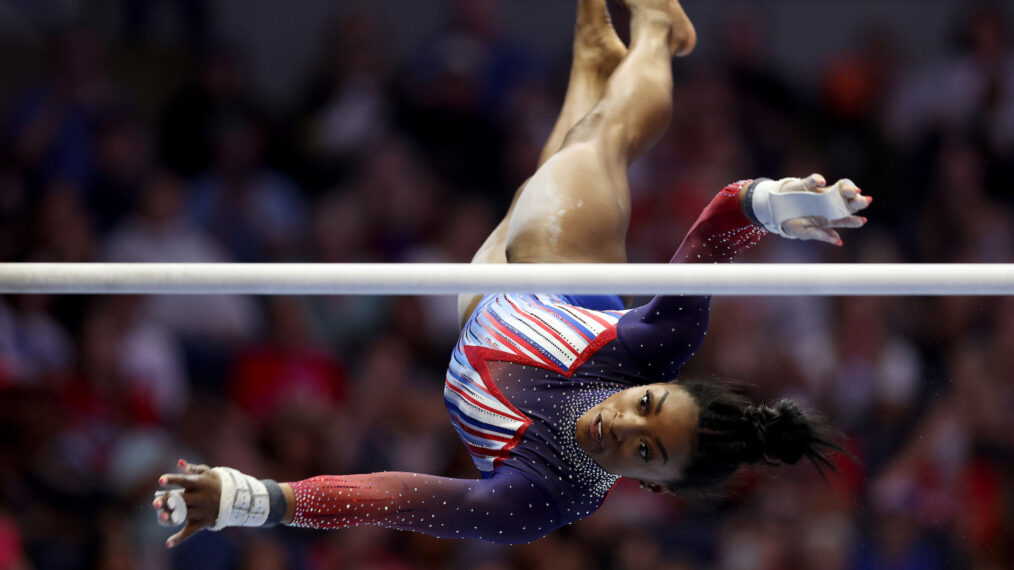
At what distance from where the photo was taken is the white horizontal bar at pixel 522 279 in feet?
7.46

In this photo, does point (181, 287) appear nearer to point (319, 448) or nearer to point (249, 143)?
point (319, 448)

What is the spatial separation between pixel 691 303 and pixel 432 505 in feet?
2.41

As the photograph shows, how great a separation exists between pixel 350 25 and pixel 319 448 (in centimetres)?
213

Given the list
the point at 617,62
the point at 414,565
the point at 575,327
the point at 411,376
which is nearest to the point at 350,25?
the point at 411,376

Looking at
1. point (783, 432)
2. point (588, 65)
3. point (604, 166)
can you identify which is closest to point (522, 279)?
point (783, 432)

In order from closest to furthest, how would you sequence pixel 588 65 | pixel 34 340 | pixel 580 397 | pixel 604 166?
pixel 580 397 → pixel 604 166 → pixel 588 65 → pixel 34 340

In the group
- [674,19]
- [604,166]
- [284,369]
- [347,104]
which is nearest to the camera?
[604,166]

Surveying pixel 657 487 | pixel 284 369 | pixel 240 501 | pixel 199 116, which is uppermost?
pixel 199 116

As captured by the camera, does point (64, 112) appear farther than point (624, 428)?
Yes

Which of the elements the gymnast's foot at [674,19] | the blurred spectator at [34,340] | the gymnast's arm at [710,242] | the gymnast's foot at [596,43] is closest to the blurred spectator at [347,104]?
the blurred spectator at [34,340]

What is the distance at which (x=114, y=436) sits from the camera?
4562 millimetres

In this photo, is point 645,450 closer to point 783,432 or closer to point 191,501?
point 783,432

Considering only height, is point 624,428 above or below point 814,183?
below

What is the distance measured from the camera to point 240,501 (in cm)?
237
